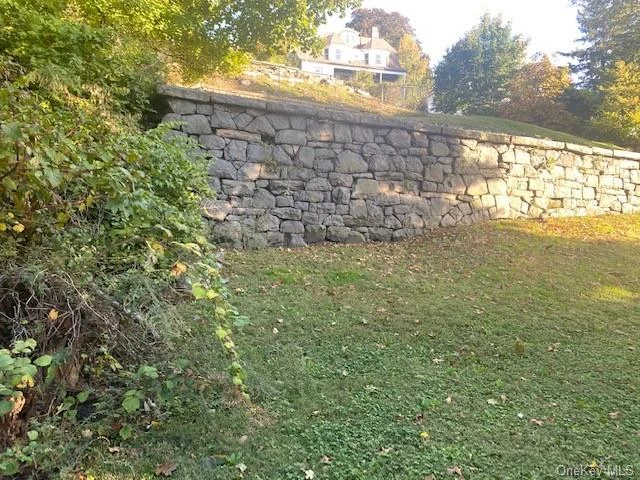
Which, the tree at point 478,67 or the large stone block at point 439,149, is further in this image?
the tree at point 478,67

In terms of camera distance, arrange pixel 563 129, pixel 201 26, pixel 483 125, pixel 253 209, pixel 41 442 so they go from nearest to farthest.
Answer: pixel 41 442 < pixel 253 209 < pixel 201 26 < pixel 483 125 < pixel 563 129

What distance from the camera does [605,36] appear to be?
1712 cm

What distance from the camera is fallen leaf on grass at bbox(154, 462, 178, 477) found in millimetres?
1967

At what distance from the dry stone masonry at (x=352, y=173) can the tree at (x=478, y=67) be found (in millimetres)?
12575

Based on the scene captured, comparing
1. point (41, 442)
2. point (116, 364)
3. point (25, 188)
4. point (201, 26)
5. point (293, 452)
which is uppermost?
point (201, 26)

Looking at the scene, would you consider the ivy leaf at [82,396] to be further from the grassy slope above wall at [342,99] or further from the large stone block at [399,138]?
the grassy slope above wall at [342,99]

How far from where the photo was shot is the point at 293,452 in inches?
85.3

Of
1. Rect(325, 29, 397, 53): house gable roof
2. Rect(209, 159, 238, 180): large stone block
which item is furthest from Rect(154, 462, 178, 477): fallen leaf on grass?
Rect(325, 29, 397, 53): house gable roof

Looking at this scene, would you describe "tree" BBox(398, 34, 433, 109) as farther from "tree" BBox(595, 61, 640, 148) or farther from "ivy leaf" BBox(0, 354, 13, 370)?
"ivy leaf" BBox(0, 354, 13, 370)

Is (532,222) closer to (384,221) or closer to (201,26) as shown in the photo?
(384,221)

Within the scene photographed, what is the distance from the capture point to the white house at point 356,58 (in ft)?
107

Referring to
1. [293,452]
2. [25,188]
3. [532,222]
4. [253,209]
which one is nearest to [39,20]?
[253,209]

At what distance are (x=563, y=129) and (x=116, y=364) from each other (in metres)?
15.5

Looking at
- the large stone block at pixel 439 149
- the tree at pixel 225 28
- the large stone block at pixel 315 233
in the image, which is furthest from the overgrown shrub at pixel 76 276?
Result: the large stone block at pixel 439 149
